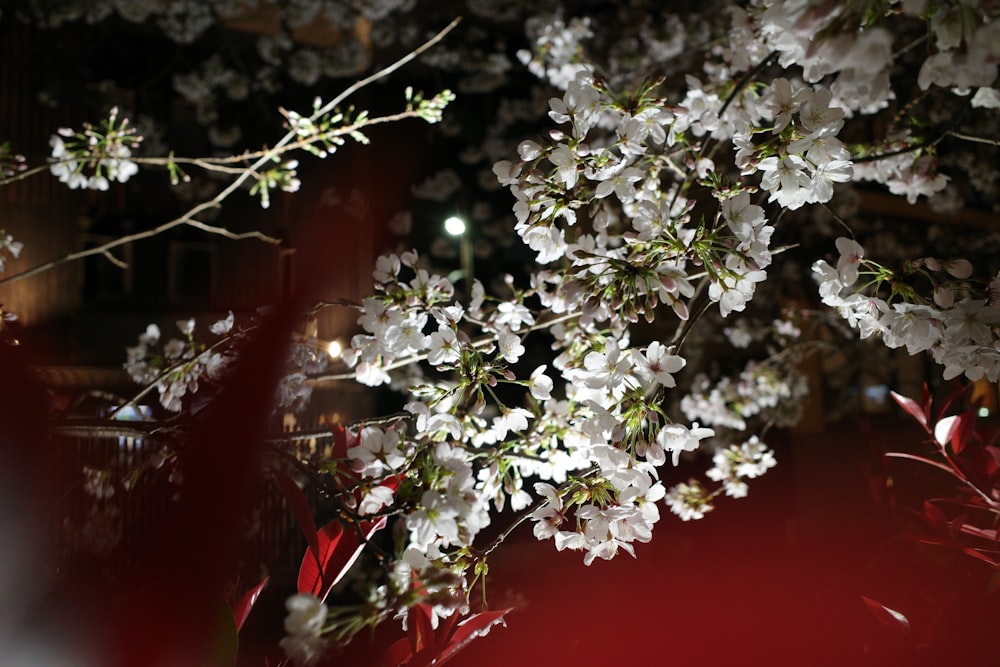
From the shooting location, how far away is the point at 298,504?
→ 1.27 metres

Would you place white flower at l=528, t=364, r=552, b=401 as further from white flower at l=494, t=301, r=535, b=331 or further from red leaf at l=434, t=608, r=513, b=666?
red leaf at l=434, t=608, r=513, b=666

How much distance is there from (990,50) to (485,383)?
1.01 m

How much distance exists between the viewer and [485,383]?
55.2 inches

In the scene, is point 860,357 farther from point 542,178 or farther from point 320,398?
point 542,178

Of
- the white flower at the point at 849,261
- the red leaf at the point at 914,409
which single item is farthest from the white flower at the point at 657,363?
the red leaf at the point at 914,409

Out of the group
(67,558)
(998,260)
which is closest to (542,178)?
(67,558)

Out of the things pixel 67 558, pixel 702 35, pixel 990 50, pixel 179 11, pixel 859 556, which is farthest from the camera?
pixel 179 11

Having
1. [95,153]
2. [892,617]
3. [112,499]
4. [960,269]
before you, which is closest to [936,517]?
[892,617]

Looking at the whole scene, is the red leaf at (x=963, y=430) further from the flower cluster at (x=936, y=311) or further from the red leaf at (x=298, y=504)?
the red leaf at (x=298, y=504)

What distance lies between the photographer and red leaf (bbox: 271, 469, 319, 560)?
1247 millimetres

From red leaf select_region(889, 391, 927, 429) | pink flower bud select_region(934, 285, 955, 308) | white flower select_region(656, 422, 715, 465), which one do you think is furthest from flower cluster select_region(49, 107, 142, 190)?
red leaf select_region(889, 391, 927, 429)

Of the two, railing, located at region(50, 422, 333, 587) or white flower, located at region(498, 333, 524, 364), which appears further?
white flower, located at region(498, 333, 524, 364)

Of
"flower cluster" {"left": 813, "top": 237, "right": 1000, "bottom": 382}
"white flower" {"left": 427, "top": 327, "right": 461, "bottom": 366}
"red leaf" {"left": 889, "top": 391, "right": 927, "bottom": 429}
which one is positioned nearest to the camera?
"flower cluster" {"left": 813, "top": 237, "right": 1000, "bottom": 382}

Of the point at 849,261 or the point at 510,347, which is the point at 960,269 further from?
the point at 510,347
